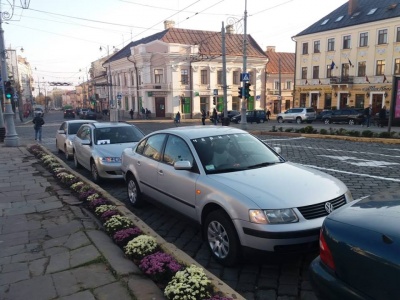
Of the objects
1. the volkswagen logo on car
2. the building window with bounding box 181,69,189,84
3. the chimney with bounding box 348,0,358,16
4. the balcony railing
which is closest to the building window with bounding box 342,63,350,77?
the balcony railing

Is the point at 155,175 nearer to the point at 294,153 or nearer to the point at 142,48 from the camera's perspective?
the point at 294,153

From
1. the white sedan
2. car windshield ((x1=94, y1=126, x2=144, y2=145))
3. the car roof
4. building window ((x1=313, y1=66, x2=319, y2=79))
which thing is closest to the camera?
the car roof

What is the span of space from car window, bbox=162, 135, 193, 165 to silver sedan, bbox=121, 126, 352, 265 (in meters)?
0.02

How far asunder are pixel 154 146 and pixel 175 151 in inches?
30.2

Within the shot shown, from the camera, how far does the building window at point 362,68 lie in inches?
1476

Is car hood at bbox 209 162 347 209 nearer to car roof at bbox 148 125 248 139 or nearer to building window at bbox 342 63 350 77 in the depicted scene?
car roof at bbox 148 125 248 139

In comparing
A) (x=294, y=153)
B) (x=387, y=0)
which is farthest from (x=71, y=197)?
(x=387, y=0)

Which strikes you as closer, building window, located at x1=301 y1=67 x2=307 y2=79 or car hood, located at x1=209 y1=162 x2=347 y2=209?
car hood, located at x1=209 y1=162 x2=347 y2=209

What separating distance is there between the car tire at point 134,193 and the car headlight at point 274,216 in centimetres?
308

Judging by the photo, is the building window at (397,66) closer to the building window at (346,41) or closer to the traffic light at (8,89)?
the building window at (346,41)

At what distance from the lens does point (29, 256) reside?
4.12m

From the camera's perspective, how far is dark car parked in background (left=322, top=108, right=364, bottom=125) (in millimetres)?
30125

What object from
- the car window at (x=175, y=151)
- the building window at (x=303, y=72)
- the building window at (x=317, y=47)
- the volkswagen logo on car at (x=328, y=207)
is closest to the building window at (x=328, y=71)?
the building window at (x=317, y=47)

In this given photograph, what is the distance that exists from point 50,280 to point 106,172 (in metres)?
4.52
